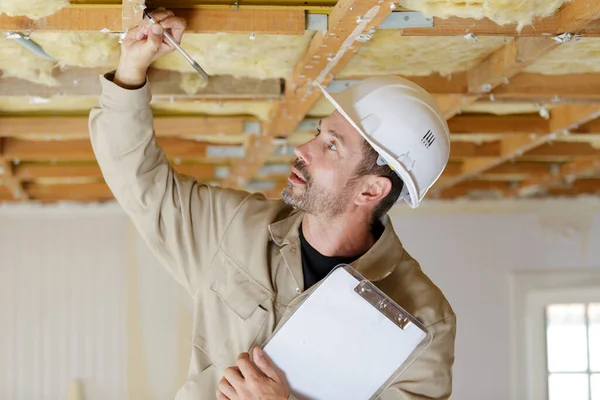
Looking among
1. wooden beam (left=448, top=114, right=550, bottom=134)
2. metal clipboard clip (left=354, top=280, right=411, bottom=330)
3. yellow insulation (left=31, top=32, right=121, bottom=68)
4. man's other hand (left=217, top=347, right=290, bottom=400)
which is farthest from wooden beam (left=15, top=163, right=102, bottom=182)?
metal clipboard clip (left=354, top=280, right=411, bottom=330)

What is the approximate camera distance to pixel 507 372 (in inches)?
200

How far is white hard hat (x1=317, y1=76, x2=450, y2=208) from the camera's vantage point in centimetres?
178

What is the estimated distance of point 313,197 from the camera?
173cm

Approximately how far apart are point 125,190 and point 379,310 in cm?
61

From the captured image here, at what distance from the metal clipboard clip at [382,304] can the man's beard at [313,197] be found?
23 cm

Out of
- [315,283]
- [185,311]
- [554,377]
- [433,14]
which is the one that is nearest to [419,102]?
[433,14]

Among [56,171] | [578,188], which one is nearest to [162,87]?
[56,171]

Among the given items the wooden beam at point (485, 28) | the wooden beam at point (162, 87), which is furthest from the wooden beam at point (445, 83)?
the wooden beam at point (485, 28)

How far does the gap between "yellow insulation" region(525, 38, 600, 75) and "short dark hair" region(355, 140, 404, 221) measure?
0.72 metres

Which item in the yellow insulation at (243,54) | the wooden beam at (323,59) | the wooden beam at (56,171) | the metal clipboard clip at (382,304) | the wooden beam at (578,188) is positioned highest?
the yellow insulation at (243,54)

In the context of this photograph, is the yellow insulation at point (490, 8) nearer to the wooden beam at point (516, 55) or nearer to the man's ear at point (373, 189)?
the wooden beam at point (516, 55)

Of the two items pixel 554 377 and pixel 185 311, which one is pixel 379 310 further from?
pixel 554 377

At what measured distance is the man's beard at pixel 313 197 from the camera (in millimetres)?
1709

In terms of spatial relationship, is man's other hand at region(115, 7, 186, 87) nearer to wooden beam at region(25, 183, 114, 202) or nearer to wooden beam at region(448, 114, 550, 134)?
wooden beam at region(448, 114, 550, 134)
